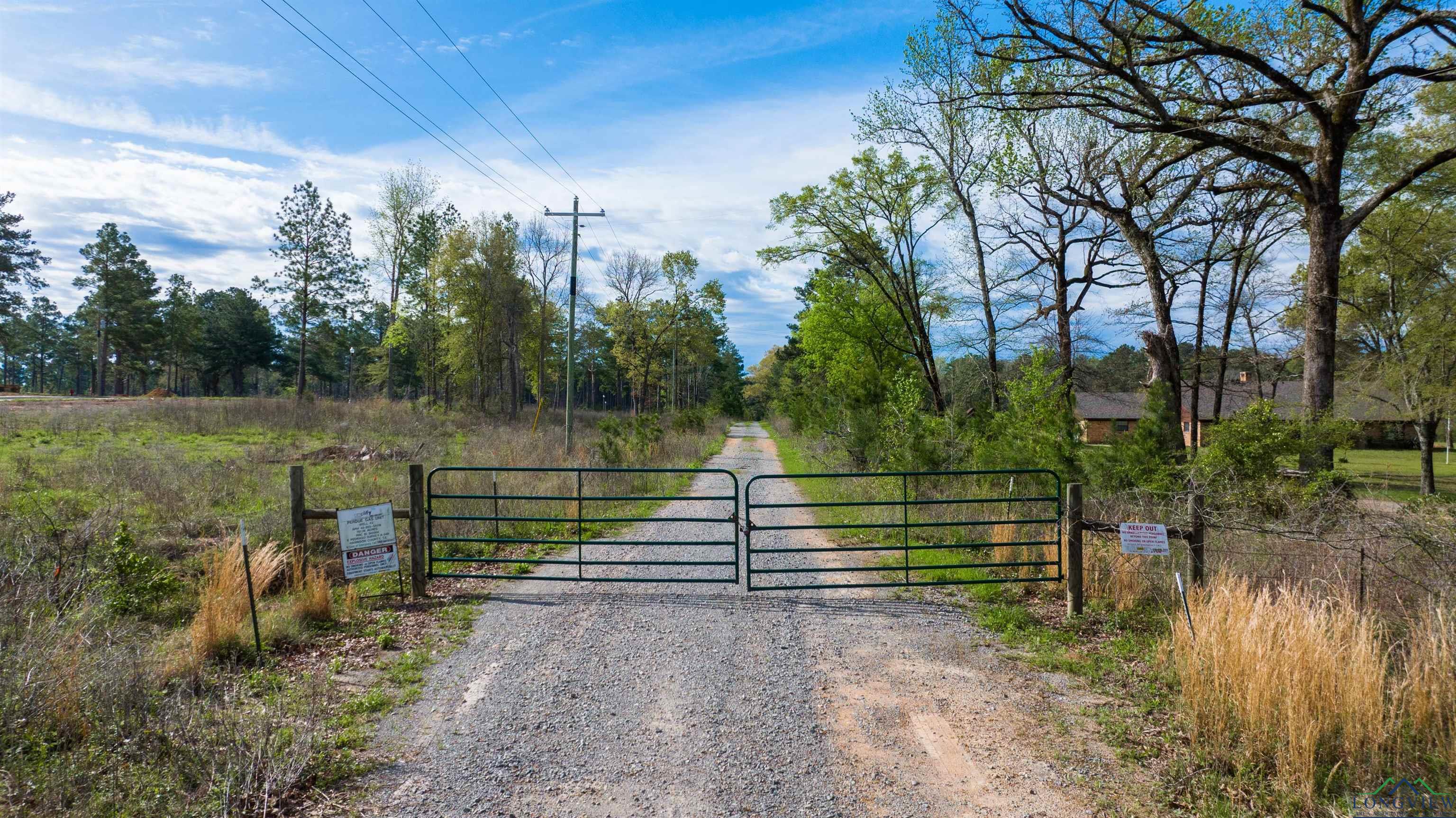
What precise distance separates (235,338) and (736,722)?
246ft

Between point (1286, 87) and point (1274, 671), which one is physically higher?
point (1286, 87)

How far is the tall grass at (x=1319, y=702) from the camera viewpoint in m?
3.78

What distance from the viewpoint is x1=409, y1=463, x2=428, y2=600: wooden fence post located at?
26.5 ft

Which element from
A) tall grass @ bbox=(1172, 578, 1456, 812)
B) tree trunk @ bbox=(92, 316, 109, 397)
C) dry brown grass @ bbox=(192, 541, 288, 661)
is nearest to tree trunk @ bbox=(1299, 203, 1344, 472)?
tall grass @ bbox=(1172, 578, 1456, 812)

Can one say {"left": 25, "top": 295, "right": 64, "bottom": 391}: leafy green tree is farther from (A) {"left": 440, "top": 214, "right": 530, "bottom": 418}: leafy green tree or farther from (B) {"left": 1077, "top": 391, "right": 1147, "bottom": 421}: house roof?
(B) {"left": 1077, "top": 391, "right": 1147, "bottom": 421}: house roof

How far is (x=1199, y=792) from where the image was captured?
3.94 meters

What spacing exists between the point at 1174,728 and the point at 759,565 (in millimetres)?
6245

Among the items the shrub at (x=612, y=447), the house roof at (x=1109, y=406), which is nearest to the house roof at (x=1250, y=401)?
the house roof at (x=1109, y=406)

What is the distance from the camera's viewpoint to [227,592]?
666 centimetres

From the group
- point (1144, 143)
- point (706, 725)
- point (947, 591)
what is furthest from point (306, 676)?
point (1144, 143)

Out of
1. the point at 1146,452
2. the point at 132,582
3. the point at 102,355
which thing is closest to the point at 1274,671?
the point at 1146,452

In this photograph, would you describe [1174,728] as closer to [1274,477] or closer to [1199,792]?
[1199,792]

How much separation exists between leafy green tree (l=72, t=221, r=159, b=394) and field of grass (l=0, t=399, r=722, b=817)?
50.0 meters

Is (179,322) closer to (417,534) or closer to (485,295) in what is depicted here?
(485,295)
